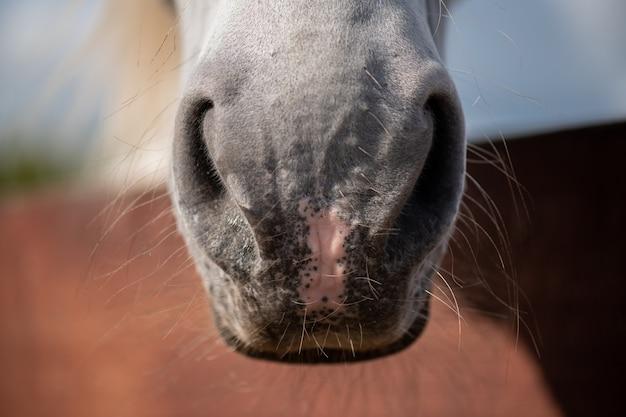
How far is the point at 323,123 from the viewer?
47 centimetres

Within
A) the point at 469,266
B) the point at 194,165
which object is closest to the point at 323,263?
the point at 194,165

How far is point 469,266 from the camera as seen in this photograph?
92 centimetres

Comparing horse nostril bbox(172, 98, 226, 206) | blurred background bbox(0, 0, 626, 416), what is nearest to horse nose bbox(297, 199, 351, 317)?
horse nostril bbox(172, 98, 226, 206)

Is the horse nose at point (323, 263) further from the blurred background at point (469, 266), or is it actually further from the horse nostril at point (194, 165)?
the blurred background at point (469, 266)

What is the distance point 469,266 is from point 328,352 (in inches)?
14.9

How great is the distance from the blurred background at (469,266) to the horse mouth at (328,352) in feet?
0.55

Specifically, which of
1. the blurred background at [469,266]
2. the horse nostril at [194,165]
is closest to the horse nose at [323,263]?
the horse nostril at [194,165]

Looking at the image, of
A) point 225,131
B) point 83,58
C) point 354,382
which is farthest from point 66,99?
point 225,131

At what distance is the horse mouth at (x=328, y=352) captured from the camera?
610mm

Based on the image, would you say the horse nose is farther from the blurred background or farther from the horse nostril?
the blurred background

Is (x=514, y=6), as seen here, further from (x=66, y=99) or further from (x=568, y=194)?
(x=66, y=99)

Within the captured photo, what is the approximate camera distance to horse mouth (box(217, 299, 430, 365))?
2.00 ft

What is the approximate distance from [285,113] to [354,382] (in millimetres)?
607

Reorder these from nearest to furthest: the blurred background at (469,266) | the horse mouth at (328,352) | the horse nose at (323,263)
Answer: the horse nose at (323,263), the horse mouth at (328,352), the blurred background at (469,266)
